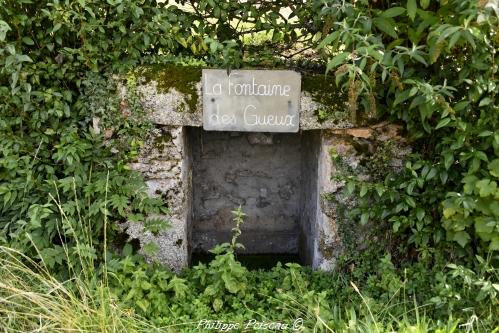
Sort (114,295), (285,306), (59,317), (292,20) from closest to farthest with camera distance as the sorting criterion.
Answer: (59,317) < (114,295) < (285,306) < (292,20)

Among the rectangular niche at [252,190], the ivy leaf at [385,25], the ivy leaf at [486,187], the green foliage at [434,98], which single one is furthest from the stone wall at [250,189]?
the ivy leaf at [486,187]

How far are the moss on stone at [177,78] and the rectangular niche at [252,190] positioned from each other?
98 cm

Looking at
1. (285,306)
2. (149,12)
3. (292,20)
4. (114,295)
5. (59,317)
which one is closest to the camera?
(59,317)

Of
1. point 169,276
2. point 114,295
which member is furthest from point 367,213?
point 114,295

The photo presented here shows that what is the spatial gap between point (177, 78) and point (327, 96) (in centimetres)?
100

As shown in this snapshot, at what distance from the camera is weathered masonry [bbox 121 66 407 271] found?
3.43m

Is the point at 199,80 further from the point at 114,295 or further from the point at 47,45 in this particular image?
the point at 114,295

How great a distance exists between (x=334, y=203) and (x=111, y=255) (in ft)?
5.00

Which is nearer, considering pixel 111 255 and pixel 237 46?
pixel 111 255

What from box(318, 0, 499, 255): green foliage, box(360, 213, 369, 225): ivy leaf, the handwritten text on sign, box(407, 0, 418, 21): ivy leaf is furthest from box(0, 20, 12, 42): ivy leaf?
box(360, 213, 369, 225): ivy leaf

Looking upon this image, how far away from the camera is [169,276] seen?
10.9 feet

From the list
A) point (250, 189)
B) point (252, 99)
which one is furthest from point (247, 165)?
point (252, 99)

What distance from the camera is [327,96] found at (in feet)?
11.1

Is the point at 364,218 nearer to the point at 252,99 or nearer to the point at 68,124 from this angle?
the point at 252,99
